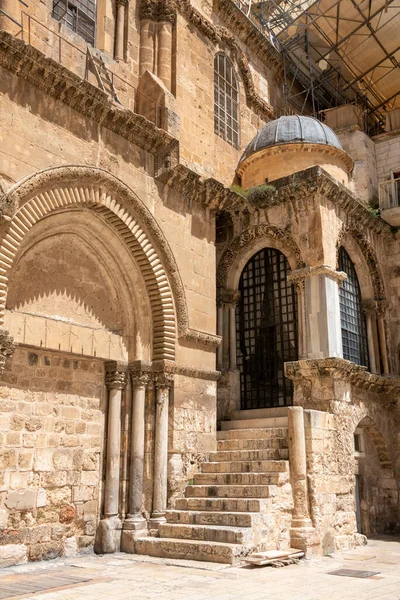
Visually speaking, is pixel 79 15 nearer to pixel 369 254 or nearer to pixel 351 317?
pixel 369 254

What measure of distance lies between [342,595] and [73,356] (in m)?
5.57

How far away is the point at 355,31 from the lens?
21.3 m

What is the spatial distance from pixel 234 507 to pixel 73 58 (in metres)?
8.56

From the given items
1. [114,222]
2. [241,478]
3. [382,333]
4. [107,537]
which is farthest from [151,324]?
[382,333]

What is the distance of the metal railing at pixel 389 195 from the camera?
56.7 feet

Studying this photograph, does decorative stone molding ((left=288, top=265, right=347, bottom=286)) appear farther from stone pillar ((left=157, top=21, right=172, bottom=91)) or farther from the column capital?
stone pillar ((left=157, top=21, right=172, bottom=91))

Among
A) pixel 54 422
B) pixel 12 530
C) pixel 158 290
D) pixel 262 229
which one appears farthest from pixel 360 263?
pixel 12 530

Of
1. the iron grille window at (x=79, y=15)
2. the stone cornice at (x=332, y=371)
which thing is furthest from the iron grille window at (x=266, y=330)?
the iron grille window at (x=79, y=15)

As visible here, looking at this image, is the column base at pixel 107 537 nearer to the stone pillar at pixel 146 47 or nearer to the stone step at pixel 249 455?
the stone step at pixel 249 455

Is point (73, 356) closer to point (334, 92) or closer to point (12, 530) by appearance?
point (12, 530)

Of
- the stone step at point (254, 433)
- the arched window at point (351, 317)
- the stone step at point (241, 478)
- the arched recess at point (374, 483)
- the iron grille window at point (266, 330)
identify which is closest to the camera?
the stone step at point (241, 478)

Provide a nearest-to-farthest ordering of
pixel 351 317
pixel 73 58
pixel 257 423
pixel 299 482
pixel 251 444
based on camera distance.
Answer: pixel 299 482, pixel 73 58, pixel 251 444, pixel 257 423, pixel 351 317

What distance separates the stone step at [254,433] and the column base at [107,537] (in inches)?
128

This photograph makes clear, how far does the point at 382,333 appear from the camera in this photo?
51.7ft
